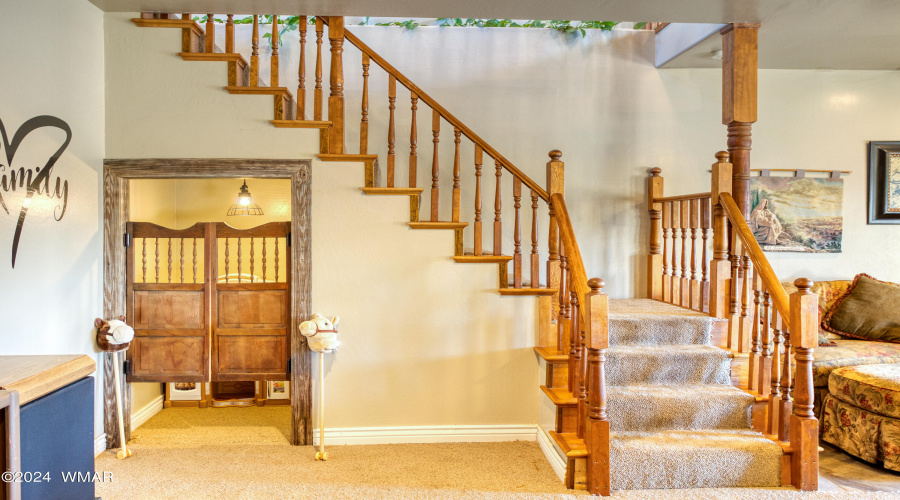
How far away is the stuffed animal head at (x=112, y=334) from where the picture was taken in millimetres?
3494

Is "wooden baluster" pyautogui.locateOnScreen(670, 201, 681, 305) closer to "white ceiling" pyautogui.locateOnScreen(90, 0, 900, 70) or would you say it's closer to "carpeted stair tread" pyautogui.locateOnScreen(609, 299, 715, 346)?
"carpeted stair tread" pyautogui.locateOnScreen(609, 299, 715, 346)

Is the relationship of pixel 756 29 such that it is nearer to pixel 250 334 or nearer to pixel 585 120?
pixel 585 120

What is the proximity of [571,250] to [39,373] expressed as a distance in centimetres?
252

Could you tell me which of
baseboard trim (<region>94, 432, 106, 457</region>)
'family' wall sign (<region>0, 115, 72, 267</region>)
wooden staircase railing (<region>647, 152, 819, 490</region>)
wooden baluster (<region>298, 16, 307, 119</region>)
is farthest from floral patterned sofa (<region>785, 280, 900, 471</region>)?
'family' wall sign (<region>0, 115, 72, 267</region>)

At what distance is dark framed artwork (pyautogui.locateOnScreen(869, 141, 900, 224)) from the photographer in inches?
194

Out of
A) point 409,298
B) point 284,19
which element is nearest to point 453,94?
point 284,19

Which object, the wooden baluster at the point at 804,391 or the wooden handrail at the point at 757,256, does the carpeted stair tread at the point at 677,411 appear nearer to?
the wooden baluster at the point at 804,391

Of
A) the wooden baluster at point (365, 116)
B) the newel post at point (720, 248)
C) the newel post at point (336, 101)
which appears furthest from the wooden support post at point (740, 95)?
the newel post at point (336, 101)

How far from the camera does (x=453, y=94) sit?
4582 mm

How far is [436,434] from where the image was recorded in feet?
12.5

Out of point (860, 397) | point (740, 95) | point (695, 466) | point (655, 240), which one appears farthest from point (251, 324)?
point (860, 397)

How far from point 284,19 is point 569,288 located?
3009 mm

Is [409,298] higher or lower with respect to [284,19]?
lower

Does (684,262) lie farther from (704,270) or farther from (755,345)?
(755,345)
